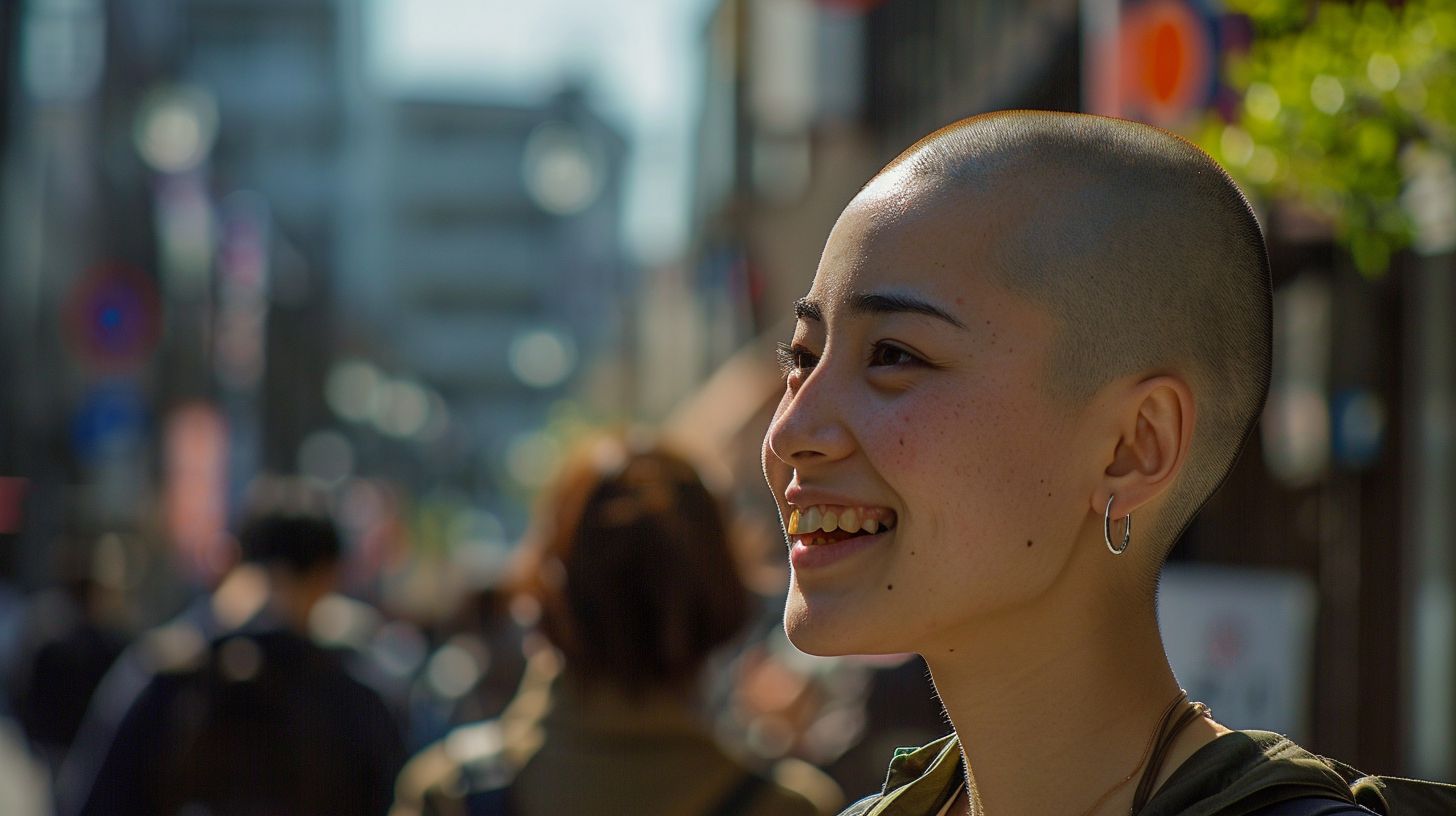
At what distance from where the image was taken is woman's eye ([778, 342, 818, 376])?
1.85m

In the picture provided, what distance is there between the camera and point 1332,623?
27.6 ft

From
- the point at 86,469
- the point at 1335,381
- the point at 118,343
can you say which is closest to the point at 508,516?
the point at 86,469

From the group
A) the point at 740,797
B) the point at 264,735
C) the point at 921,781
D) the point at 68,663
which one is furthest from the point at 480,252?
the point at 921,781

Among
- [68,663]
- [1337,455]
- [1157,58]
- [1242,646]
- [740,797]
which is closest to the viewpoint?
[740,797]

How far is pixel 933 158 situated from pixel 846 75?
61.0 feet

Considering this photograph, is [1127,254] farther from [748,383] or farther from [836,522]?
[748,383]

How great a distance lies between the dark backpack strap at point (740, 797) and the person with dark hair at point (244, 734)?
7.16 ft

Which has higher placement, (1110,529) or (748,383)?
(1110,529)

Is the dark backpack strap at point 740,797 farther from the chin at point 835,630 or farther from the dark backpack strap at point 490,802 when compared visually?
the chin at point 835,630

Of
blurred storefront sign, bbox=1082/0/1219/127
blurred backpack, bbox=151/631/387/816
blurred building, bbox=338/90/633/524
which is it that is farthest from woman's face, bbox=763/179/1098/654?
blurred building, bbox=338/90/633/524

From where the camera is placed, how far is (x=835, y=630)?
1.72 m

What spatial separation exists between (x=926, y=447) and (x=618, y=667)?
2.01 m

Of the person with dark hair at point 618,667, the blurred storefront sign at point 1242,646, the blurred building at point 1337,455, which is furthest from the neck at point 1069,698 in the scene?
the blurred building at point 1337,455

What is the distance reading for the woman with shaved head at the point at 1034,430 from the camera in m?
1.68
